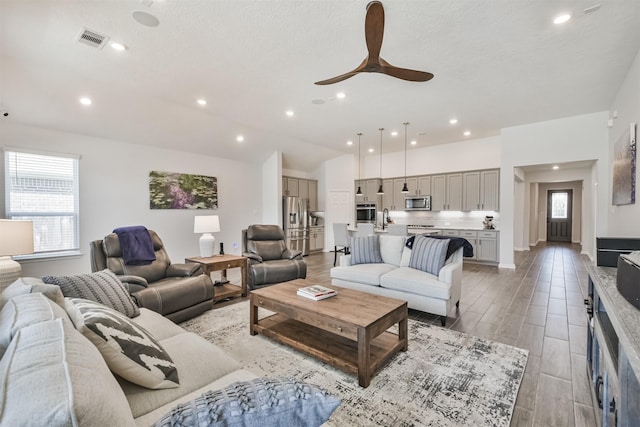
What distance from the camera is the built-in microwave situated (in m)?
7.46

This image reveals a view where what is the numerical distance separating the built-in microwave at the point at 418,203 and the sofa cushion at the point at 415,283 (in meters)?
4.23

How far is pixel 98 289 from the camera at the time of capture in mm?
2055

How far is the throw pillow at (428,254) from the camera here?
11.2ft

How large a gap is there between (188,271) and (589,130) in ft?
22.3

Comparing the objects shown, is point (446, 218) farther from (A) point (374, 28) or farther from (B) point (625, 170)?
(A) point (374, 28)

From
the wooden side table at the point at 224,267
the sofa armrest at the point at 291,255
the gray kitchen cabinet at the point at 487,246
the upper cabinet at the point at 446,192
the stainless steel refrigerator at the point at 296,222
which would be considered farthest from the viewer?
the stainless steel refrigerator at the point at 296,222

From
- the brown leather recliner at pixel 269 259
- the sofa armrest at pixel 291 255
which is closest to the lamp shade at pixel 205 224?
the brown leather recliner at pixel 269 259

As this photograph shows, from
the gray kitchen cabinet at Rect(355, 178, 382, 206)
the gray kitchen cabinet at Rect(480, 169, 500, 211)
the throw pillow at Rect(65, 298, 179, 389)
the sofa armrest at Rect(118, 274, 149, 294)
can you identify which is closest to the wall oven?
the gray kitchen cabinet at Rect(355, 178, 382, 206)

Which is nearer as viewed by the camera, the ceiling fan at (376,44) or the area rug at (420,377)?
the area rug at (420,377)

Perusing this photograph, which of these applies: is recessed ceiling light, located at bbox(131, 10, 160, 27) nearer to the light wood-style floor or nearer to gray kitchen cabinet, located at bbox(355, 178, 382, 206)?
the light wood-style floor

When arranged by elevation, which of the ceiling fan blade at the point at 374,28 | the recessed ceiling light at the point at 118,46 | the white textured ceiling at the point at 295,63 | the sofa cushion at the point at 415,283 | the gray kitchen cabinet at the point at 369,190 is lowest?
the sofa cushion at the point at 415,283

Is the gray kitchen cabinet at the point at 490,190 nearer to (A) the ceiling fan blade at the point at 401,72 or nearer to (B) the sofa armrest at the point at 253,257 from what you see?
(A) the ceiling fan blade at the point at 401,72

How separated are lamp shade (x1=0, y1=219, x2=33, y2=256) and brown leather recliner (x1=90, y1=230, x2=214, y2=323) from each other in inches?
21.8

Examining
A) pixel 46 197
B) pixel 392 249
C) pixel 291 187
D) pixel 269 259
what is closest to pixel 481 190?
pixel 392 249
